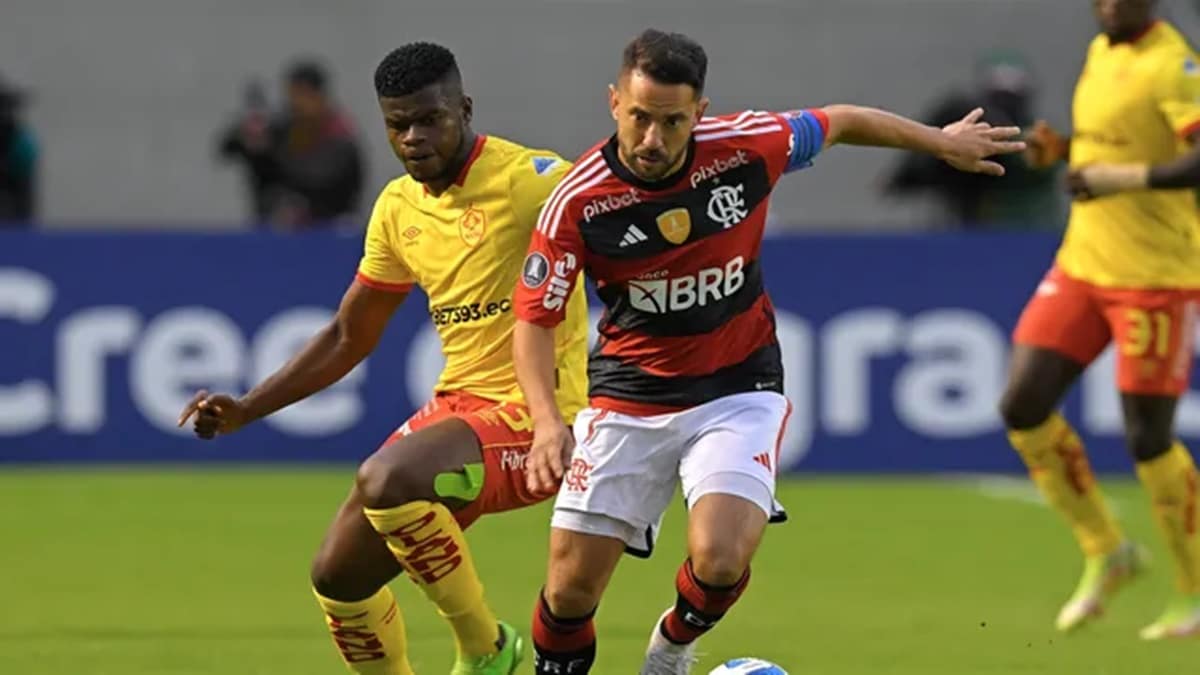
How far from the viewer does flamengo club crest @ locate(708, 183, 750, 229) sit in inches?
319

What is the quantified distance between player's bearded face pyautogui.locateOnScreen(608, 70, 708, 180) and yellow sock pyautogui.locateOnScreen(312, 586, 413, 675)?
Answer: 1.69m

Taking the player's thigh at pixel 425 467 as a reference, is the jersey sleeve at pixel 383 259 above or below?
above

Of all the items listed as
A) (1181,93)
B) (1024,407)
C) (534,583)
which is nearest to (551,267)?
(1024,407)

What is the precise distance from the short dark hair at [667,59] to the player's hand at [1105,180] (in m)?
3.18

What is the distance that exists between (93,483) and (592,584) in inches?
365

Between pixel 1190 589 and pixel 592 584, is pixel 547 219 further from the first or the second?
pixel 1190 589

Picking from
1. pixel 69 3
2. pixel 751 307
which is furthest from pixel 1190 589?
pixel 69 3

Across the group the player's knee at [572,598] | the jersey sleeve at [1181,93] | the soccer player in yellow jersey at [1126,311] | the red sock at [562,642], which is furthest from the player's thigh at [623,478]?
the jersey sleeve at [1181,93]

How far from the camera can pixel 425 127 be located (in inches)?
333

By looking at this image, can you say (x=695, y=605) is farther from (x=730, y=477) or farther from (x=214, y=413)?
(x=214, y=413)

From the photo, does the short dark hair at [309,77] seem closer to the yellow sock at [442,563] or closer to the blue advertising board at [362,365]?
the blue advertising board at [362,365]

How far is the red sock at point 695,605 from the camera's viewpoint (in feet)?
26.4

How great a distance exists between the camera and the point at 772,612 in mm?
11328

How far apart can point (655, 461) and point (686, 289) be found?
21.5 inches
